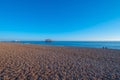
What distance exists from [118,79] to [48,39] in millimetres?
170571

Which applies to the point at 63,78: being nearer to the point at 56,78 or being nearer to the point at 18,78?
the point at 56,78

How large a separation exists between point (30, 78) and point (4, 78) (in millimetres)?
1431

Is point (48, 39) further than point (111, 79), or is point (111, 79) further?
point (48, 39)

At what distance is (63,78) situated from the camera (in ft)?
18.1

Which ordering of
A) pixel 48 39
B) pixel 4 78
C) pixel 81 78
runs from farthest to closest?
pixel 48 39
pixel 81 78
pixel 4 78

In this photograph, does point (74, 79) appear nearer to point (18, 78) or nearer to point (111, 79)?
point (111, 79)

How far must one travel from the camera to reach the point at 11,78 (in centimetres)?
523

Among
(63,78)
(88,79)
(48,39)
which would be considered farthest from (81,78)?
(48,39)

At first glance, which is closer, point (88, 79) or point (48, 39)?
point (88, 79)

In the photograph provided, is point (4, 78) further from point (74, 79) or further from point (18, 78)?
point (74, 79)

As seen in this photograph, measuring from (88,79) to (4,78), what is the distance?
4826 mm

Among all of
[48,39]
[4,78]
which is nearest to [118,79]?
[4,78]

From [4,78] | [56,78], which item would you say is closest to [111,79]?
[56,78]

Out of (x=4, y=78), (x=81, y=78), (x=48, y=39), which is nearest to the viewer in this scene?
(x=4, y=78)
